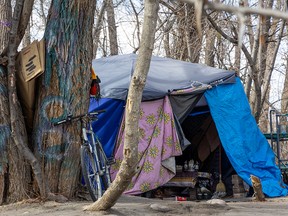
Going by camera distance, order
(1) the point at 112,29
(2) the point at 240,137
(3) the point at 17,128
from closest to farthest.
Result: (3) the point at 17,128
(2) the point at 240,137
(1) the point at 112,29

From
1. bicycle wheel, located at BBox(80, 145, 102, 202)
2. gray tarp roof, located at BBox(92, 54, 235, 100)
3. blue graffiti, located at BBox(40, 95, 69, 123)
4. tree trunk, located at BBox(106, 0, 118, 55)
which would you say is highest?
tree trunk, located at BBox(106, 0, 118, 55)

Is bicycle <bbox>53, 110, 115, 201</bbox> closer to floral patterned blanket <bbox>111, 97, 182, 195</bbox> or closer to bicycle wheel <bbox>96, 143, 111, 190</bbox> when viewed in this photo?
bicycle wheel <bbox>96, 143, 111, 190</bbox>

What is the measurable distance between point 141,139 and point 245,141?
189 centimetres

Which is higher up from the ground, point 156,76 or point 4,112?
point 156,76

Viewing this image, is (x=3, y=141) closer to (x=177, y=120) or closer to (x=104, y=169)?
(x=104, y=169)

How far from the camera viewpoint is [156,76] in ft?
30.5

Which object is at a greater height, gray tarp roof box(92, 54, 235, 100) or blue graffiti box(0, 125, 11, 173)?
gray tarp roof box(92, 54, 235, 100)

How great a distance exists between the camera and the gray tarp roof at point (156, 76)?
28.1ft

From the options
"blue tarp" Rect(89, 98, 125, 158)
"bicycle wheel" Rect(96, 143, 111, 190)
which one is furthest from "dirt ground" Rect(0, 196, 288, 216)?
"blue tarp" Rect(89, 98, 125, 158)

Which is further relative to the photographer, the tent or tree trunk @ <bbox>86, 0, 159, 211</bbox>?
the tent

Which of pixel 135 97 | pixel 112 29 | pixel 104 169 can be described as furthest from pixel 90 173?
pixel 112 29

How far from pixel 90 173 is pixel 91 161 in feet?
0.48

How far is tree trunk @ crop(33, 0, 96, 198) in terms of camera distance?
634 cm

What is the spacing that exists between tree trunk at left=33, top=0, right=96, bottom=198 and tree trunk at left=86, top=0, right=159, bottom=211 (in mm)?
1468
